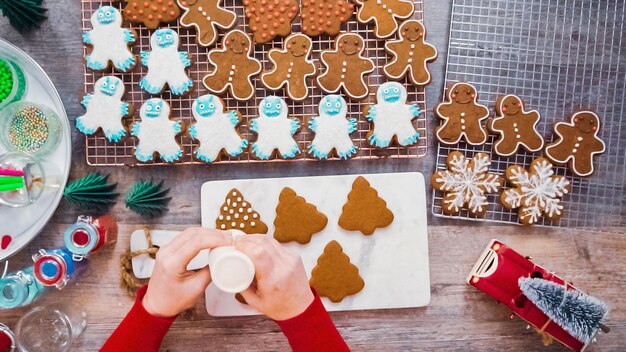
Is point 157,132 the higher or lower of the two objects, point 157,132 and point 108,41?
the lower

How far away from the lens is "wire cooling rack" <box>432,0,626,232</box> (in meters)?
1.40

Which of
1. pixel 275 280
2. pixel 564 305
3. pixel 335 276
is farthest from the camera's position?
pixel 335 276

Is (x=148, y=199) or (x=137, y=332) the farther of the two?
(x=148, y=199)

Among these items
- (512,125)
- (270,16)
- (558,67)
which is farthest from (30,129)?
(558,67)

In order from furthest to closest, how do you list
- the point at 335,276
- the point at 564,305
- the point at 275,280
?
the point at 335,276 < the point at 564,305 < the point at 275,280

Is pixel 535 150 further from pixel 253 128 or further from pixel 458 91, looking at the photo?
pixel 253 128

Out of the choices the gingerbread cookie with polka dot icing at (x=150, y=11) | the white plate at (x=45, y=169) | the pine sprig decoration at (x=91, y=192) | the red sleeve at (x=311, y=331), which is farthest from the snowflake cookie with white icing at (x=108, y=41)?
the red sleeve at (x=311, y=331)

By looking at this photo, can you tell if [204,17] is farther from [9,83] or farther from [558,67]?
[558,67]

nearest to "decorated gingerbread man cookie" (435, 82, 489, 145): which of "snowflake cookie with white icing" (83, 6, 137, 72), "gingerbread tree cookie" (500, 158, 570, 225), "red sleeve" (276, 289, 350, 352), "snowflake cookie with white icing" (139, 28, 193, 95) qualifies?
"gingerbread tree cookie" (500, 158, 570, 225)

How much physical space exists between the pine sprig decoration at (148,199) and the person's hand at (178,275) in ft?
0.86

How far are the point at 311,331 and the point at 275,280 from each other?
157mm

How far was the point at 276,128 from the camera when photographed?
1.37 metres

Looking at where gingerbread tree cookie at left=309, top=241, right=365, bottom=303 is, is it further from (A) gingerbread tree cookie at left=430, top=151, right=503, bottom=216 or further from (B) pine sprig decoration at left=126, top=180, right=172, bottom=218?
(B) pine sprig decoration at left=126, top=180, right=172, bottom=218

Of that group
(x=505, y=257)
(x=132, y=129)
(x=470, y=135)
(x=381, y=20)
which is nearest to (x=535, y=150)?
(x=470, y=135)
